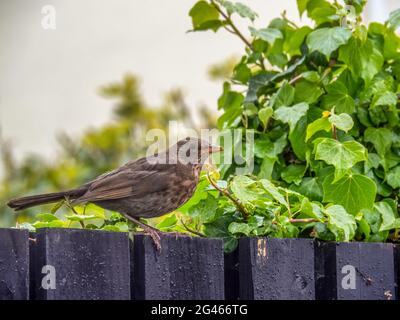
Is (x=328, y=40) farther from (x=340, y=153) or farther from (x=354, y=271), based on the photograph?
(x=354, y=271)

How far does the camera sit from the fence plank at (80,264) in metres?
1.77

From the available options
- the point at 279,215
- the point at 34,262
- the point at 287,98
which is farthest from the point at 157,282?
the point at 287,98

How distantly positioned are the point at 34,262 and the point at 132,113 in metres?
4.35

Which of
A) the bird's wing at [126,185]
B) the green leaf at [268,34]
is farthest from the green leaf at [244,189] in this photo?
the green leaf at [268,34]

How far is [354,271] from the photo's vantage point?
2291mm

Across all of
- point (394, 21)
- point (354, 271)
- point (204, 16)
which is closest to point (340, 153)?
point (354, 271)

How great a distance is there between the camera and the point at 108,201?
2686 millimetres

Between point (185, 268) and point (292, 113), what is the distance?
Result: 0.84m

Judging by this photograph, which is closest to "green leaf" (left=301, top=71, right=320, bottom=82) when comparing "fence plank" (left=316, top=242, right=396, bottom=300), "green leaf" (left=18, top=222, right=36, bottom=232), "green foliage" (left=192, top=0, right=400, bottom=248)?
"green foliage" (left=192, top=0, right=400, bottom=248)

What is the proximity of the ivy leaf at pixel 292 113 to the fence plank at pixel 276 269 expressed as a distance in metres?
0.54

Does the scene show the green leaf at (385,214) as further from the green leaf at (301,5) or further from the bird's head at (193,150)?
the green leaf at (301,5)

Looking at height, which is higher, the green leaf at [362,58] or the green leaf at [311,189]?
the green leaf at [362,58]

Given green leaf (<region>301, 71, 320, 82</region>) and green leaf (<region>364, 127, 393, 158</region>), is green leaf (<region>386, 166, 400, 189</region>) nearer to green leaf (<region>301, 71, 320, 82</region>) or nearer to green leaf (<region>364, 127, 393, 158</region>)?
green leaf (<region>364, 127, 393, 158</region>)

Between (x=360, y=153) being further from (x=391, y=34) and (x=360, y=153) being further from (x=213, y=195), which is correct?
(x=391, y=34)
